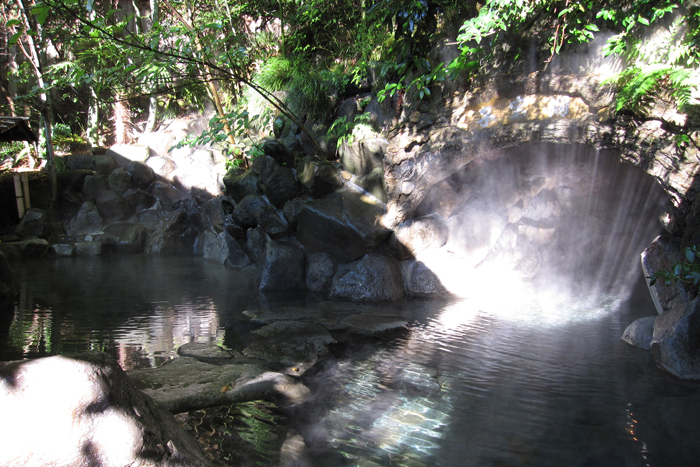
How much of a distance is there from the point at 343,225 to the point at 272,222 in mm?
1867

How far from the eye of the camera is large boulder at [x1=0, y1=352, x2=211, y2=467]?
170 centimetres

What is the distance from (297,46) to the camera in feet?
34.1

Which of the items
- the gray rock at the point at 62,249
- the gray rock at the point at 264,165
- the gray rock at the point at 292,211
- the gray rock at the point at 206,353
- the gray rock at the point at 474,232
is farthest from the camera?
the gray rock at the point at 62,249

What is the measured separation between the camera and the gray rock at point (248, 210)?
8.79 metres

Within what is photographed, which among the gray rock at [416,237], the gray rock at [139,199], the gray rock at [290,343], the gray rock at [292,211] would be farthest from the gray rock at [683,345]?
the gray rock at [139,199]

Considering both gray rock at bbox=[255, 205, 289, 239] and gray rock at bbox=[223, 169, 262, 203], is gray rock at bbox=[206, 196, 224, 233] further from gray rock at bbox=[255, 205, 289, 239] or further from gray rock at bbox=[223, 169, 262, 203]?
gray rock at bbox=[255, 205, 289, 239]

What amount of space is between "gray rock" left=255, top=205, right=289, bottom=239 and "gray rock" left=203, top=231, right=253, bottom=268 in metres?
1.85

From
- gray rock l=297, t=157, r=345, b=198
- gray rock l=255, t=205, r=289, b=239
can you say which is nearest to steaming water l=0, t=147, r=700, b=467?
gray rock l=255, t=205, r=289, b=239

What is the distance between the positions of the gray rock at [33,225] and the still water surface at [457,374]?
5.34 metres

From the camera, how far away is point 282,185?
8.32 m

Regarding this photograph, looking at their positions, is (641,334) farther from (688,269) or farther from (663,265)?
(688,269)

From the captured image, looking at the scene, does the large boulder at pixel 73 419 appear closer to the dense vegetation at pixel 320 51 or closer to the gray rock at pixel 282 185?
the dense vegetation at pixel 320 51

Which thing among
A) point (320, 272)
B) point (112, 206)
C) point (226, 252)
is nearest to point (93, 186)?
point (112, 206)

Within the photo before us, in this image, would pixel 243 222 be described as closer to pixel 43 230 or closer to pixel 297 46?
pixel 297 46
